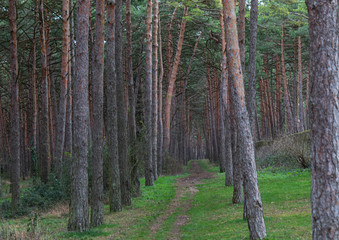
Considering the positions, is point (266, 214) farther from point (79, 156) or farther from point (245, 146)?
point (79, 156)

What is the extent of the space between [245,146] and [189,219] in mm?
4309

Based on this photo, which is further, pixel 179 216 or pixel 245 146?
pixel 179 216

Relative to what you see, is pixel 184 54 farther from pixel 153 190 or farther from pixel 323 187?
pixel 323 187

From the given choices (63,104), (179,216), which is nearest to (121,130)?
(179,216)

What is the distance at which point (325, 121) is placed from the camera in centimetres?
475

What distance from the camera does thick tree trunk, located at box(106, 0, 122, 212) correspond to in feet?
42.1

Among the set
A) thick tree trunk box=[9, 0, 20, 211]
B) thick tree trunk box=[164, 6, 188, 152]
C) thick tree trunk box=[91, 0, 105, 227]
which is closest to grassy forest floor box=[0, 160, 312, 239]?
thick tree trunk box=[91, 0, 105, 227]

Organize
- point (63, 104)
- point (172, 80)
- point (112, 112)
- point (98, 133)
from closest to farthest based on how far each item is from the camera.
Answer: point (98, 133) → point (112, 112) → point (63, 104) → point (172, 80)

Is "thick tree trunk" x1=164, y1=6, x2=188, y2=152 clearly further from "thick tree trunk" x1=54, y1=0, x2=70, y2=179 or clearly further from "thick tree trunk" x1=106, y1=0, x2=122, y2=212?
"thick tree trunk" x1=106, y1=0, x2=122, y2=212

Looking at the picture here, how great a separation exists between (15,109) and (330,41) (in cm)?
1291

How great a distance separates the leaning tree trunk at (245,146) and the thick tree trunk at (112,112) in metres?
5.13

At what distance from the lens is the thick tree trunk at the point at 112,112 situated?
505 inches

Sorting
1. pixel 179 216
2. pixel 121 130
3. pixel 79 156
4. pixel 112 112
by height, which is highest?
pixel 112 112

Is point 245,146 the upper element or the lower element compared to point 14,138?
lower
